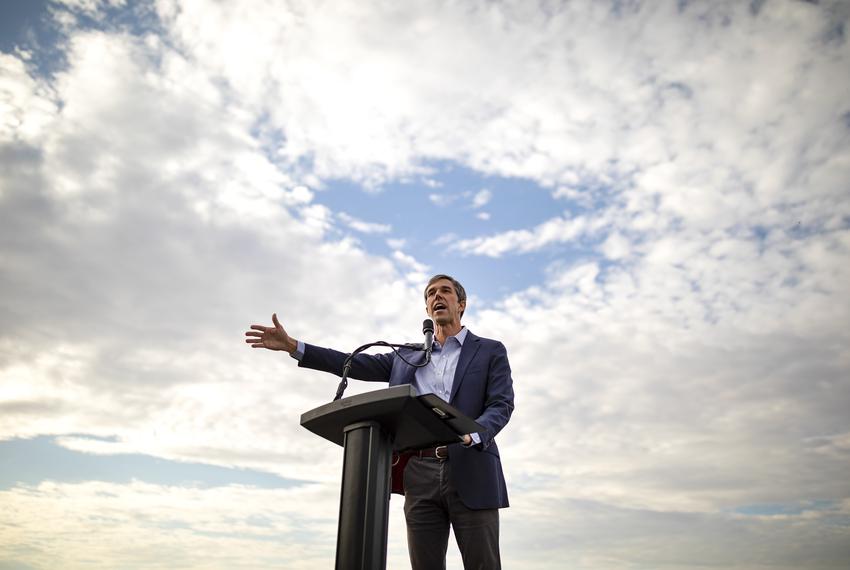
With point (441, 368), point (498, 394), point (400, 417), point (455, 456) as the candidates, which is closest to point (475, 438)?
point (400, 417)

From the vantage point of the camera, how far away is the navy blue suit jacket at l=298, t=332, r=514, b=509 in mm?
3172

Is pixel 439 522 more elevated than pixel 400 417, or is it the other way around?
pixel 400 417

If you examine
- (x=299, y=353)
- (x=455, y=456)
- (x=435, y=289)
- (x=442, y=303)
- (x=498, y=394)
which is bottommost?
(x=455, y=456)

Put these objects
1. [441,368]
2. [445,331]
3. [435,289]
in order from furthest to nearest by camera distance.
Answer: [435,289] < [445,331] < [441,368]

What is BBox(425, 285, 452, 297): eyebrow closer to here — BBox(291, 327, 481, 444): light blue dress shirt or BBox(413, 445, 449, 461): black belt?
BBox(291, 327, 481, 444): light blue dress shirt

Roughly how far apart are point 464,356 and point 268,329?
3.77 feet

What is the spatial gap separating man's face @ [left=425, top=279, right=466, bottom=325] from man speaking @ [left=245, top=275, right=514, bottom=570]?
0.15 metres

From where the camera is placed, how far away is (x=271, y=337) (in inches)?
134

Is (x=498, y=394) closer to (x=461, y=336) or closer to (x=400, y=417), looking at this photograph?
(x=461, y=336)

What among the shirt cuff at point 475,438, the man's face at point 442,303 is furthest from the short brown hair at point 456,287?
the shirt cuff at point 475,438

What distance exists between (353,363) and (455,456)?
940 millimetres

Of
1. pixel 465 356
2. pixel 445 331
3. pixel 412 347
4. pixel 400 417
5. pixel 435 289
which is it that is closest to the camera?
pixel 400 417

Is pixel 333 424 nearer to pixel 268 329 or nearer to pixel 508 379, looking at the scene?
pixel 268 329

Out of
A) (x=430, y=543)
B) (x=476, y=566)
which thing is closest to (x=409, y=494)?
(x=430, y=543)
